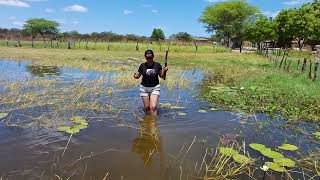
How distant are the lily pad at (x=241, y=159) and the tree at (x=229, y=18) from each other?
7714cm

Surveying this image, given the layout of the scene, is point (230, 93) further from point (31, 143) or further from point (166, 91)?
point (31, 143)

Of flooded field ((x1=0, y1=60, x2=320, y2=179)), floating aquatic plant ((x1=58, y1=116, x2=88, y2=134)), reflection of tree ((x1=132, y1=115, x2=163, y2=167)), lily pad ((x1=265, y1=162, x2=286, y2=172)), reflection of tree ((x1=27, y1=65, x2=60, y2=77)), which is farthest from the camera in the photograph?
reflection of tree ((x1=27, y1=65, x2=60, y2=77))

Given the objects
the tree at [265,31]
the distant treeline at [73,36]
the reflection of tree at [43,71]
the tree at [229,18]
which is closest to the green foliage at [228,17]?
the tree at [229,18]

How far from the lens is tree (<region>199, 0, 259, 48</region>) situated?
8288cm

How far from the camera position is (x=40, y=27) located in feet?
307

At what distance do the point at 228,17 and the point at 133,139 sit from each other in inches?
3197

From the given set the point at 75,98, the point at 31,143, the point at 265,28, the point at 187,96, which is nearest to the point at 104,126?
the point at 31,143

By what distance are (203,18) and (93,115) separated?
82.7 m

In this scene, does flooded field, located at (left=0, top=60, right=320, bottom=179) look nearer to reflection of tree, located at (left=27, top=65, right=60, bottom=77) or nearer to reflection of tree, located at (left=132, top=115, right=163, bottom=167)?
reflection of tree, located at (left=132, top=115, right=163, bottom=167)

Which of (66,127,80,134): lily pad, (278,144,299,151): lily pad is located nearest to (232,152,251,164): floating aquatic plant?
(278,144,299,151): lily pad

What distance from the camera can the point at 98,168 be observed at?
21.0 feet

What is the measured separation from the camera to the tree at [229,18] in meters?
82.9

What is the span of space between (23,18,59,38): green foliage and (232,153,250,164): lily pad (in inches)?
3530

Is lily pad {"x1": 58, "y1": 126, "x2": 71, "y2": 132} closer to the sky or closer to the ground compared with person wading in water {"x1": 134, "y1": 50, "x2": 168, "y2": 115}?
closer to the ground
